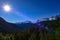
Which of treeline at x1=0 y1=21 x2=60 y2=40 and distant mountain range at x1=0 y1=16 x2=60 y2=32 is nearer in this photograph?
treeline at x1=0 y1=21 x2=60 y2=40

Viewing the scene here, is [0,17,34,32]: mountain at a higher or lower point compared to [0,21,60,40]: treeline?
higher

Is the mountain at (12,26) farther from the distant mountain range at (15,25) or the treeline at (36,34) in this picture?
the treeline at (36,34)

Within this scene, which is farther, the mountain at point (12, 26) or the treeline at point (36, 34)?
the mountain at point (12, 26)

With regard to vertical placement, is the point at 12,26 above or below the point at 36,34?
above

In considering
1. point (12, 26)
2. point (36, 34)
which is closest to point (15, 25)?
point (12, 26)

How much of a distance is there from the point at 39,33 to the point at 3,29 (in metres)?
4.69

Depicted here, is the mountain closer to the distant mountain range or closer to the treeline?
the distant mountain range

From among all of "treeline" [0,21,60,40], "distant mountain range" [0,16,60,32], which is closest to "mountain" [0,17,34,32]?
"distant mountain range" [0,16,60,32]

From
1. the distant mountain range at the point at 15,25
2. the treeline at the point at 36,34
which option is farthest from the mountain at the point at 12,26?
the treeline at the point at 36,34

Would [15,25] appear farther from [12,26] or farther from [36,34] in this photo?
[36,34]

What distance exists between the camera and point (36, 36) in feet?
29.2

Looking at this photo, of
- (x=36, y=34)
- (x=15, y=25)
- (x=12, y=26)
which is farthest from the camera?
(x=12, y=26)

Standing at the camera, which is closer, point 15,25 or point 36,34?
point 36,34

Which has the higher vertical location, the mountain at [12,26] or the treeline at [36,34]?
the mountain at [12,26]
